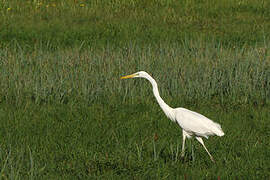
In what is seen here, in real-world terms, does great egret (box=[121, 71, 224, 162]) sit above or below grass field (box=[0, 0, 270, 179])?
above

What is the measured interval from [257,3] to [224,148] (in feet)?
39.1

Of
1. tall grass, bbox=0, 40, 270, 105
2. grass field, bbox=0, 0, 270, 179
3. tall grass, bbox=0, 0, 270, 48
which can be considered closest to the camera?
grass field, bbox=0, 0, 270, 179

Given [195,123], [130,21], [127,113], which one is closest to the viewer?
[195,123]

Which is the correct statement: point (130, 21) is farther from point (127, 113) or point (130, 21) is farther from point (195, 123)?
point (195, 123)

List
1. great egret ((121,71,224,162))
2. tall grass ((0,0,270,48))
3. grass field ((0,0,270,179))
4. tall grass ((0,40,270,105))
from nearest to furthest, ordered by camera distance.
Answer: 1. great egret ((121,71,224,162))
2. grass field ((0,0,270,179))
3. tall grass ((0,40,270,105))
4. tall grass ((0,0,270,48))

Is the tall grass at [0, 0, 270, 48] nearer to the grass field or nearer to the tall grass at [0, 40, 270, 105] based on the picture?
the grass field

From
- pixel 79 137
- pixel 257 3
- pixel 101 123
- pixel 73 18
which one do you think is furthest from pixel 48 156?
pixel 257 3

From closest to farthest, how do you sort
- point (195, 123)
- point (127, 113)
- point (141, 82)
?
point (195, 123), point (127, 113), point (141, 82)

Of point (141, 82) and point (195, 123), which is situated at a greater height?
point (195, 123)

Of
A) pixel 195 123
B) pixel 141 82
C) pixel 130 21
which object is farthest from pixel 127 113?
pixel 130 21

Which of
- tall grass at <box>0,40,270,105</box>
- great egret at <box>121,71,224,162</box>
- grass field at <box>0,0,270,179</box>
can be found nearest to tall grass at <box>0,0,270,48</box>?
grass field at <box>0,0,270,179</box>

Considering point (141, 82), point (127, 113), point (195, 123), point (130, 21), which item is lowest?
point (127, 113)

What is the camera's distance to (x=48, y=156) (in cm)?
512

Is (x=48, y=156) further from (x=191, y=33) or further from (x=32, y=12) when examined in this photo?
(x=32, y=12)
